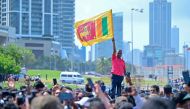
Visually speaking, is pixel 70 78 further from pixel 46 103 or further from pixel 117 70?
pixel 46 103

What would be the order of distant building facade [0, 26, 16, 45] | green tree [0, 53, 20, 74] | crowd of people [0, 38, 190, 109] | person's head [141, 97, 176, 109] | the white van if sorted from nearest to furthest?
person's head [141, 97, 176, 109], crowd of people [0, 38, 190, 109], the white van, green tree [0, 53, 20, 74], distant building facade [0, 26, 16, 45]

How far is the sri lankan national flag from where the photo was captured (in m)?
19.9

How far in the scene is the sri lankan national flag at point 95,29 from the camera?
19.9m

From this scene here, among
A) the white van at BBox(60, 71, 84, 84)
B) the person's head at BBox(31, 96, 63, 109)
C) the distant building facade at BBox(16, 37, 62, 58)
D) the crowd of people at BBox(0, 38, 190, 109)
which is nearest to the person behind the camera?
the person's head at BBox(31, 96, 63, 109)

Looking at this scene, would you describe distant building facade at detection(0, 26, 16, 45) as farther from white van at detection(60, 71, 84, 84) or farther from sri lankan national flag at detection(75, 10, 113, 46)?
sri lankan national flag at detection(75, 10, 113, 46)

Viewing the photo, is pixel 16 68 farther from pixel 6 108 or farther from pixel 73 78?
pixel 6 108

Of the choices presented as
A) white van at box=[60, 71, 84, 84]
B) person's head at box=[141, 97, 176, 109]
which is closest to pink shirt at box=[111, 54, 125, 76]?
person's head at box=[141, 97, 176, 109]

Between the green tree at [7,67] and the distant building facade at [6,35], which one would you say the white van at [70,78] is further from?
the distant building facade at [6,35]

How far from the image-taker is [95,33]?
20562mm

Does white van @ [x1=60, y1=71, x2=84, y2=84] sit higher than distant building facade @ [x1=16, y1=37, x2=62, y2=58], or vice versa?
distant building facade @ [x1=16, y1=37, x2=62, y2=58]

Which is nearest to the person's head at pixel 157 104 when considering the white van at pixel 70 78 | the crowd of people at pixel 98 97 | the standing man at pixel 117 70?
the crowd of people at pixel 98 97

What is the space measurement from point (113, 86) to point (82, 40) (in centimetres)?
222

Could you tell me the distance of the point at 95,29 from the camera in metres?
20.5

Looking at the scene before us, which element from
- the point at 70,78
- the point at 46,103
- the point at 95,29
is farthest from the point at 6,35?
the point at 46,103
